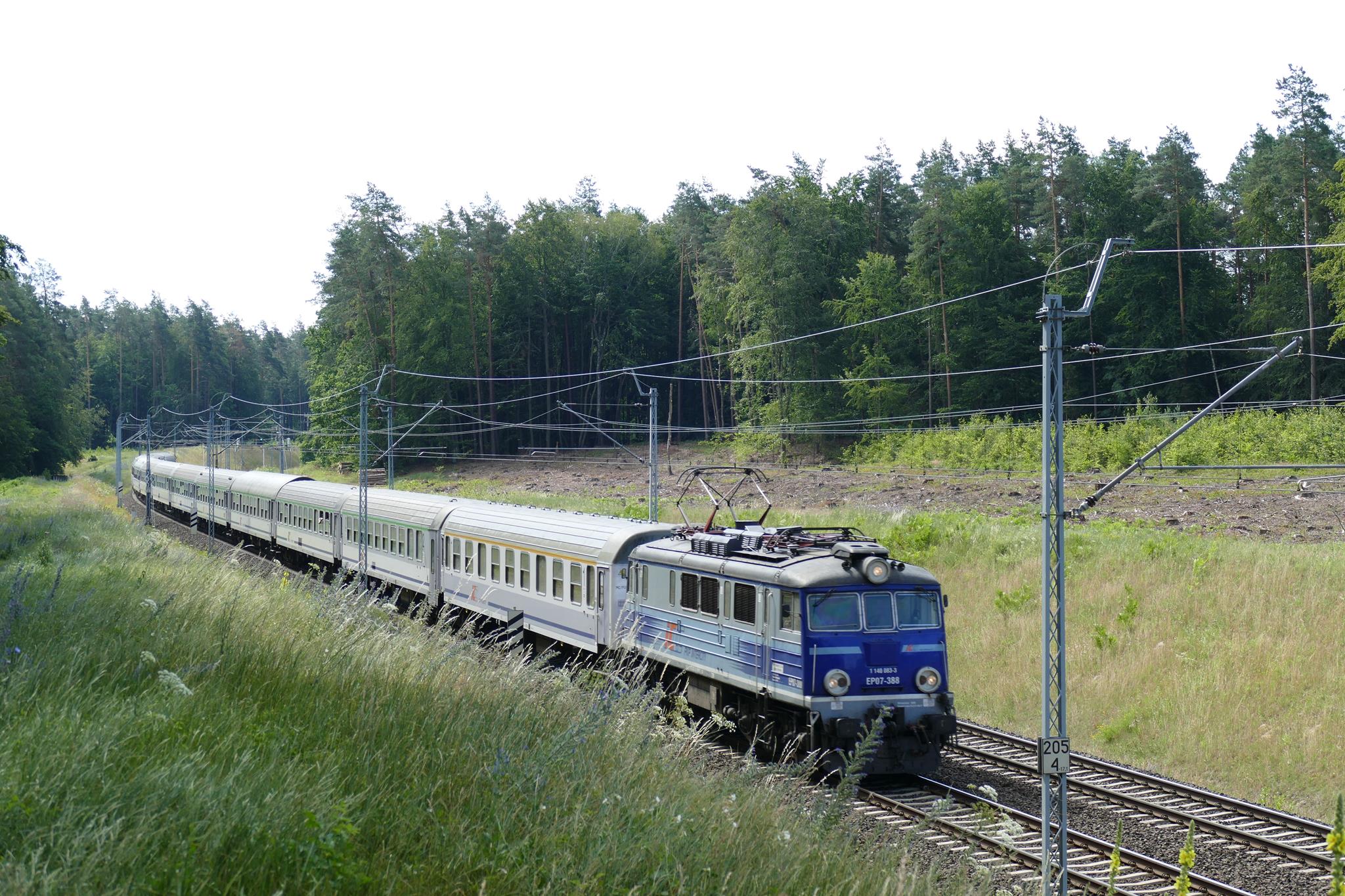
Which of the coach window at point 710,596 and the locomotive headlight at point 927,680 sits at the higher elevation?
the coach window at point 710,596

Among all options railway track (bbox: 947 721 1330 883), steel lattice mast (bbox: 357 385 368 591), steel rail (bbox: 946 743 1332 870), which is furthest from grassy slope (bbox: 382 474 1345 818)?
steel lattice mast (bbox: 357 385 368 591)

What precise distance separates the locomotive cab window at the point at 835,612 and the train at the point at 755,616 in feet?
0.05

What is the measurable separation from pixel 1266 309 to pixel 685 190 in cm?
4535

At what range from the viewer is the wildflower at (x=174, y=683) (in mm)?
5770

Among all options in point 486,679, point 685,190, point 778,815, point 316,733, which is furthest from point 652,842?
point 685,190

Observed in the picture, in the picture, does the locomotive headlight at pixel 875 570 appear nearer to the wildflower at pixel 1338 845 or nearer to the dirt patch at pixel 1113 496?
the wildflower at pixel 1338 845

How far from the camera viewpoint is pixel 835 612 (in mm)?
12352

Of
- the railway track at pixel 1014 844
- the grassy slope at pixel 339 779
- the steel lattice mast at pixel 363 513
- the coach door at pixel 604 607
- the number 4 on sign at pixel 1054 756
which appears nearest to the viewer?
the grassy slope at pixel 339 779

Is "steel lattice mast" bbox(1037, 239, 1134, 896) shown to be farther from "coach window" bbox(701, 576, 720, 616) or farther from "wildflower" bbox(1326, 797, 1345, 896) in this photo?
"coach window" bbox(701, 576, 720, 616)

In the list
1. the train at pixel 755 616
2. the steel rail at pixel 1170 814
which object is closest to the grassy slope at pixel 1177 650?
the steel rail at pixel 1170 814

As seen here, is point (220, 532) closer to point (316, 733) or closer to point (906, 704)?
point (906, 704)

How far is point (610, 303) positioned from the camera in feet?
267

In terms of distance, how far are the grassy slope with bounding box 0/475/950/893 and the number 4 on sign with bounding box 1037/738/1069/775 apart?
2320mm

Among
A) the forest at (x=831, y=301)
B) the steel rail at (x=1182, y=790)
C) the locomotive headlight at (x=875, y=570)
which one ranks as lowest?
the steel rail at (x=1182, y=790)
